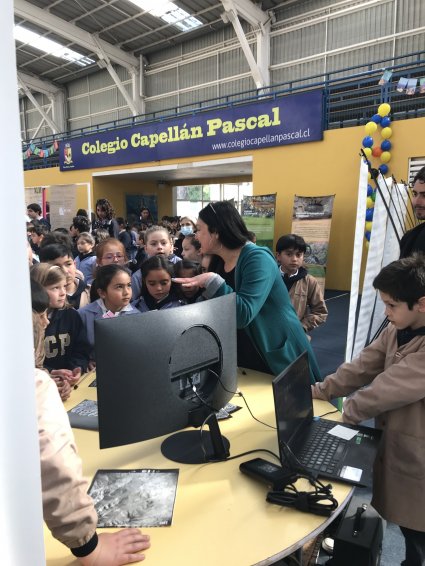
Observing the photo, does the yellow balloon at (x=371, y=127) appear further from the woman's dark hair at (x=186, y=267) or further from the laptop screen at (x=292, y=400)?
the laptop screen at (x=292, y=400)

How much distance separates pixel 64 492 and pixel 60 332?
1.39 metres

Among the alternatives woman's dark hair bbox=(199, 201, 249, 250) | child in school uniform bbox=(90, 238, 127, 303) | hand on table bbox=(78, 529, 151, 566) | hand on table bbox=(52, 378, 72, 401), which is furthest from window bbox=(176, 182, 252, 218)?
hand on table bbox=(78, 529, 151, 566)

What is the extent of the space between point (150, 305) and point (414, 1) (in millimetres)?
9122

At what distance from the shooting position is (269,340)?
1.73 metres

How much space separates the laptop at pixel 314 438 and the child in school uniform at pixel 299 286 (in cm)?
157

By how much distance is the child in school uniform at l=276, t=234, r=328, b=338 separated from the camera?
2883 mm

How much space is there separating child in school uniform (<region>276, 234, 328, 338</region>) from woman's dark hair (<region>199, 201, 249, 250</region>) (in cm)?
120

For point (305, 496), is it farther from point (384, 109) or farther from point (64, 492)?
point (384, 109)

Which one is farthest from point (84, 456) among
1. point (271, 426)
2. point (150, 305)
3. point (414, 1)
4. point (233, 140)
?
point (414, 1)

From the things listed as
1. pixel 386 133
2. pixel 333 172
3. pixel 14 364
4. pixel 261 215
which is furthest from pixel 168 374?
pixel 261 215

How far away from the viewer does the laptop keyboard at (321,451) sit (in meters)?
1.11

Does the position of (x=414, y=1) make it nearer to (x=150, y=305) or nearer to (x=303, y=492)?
(x=150, y=305)

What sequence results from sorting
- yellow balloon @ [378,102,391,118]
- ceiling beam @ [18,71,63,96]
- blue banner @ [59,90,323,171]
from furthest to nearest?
ceiling beam @ [18,71,63,96], blue banner @ [59,90,323,171], yellow balloon @ [378,102,391,118]

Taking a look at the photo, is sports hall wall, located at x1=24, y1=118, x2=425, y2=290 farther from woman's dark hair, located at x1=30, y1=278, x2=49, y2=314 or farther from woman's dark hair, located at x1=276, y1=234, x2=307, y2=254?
woman's dark hair, located at x1=30, y1=278, x2=49, y2=314
